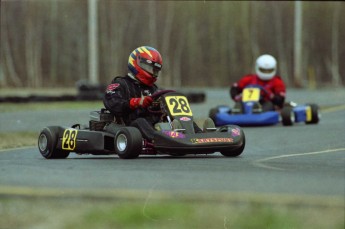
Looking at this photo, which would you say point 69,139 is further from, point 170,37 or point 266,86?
point 170,37

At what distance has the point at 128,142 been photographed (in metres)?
10.9

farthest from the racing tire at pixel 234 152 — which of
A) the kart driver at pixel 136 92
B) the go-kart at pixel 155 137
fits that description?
the kart driver at pixel 136 92

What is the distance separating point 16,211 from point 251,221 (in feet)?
4.98

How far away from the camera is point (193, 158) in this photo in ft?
36.8

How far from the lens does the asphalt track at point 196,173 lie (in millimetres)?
7812

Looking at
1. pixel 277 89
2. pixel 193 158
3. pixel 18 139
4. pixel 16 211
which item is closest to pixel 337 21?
pixel 277 89

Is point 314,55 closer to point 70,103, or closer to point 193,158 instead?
point 70,103

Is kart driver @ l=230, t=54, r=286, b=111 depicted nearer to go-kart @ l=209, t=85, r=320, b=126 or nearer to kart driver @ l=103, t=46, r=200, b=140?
go-kart @ l=209, t=85, r=320, b=126

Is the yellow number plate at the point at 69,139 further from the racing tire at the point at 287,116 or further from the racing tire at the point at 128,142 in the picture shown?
the racing tire at the point at 287,116

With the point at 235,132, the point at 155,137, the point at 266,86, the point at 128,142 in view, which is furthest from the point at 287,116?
the point at 128,142

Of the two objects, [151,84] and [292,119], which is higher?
[151,84]

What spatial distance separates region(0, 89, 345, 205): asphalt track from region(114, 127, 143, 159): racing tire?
12cm

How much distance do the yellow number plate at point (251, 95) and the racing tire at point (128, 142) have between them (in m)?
8.09

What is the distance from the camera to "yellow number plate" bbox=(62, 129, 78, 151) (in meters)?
11.8
